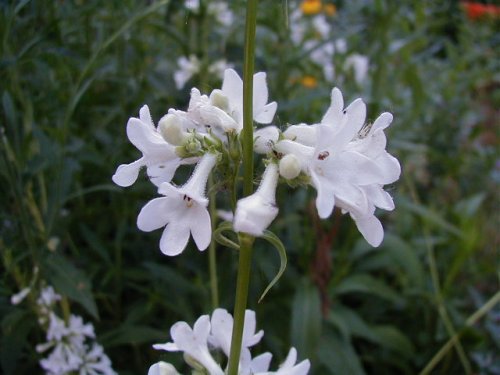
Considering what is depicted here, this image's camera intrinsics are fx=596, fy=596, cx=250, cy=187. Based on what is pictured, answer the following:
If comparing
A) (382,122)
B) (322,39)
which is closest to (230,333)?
(382,122)

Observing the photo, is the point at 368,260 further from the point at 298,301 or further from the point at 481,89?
the point at 481,89

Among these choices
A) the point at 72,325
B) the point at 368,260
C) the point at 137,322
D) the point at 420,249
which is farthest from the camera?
the point at 420,249

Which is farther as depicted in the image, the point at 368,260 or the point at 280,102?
the point at 368,260

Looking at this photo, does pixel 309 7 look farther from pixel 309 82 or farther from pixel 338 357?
pixel 338 357

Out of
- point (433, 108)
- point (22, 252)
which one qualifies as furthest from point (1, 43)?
point (433, 108)

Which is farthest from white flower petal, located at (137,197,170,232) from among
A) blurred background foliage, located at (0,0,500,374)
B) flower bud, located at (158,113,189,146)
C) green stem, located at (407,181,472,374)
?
green stem, located at (407,181,472,374)

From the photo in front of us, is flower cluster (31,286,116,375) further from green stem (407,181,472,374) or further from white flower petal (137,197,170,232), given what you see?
green stem (407,181,472,374)
